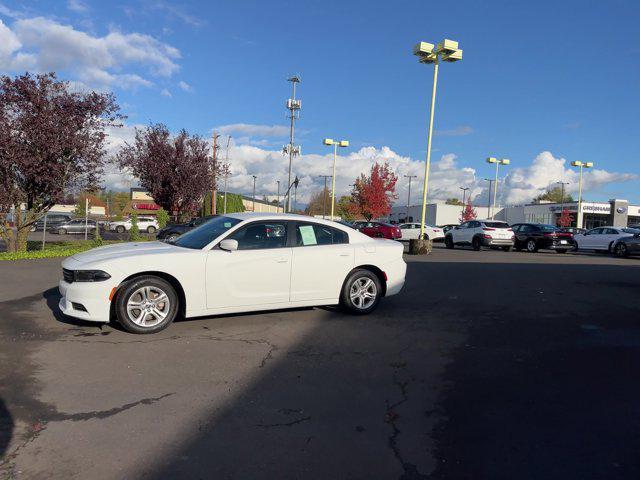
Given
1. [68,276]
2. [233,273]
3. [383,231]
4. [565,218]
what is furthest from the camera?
[565,218]

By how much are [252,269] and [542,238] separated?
69.6 feet

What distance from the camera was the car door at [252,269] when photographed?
6.41 m

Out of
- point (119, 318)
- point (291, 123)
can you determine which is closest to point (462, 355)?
point (119, 318)

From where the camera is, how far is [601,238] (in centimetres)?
2588

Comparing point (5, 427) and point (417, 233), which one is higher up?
point (417, 233)

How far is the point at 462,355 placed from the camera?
5656 mm

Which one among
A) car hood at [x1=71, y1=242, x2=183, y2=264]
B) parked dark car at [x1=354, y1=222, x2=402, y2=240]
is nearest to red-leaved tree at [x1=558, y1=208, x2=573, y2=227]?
parked dark car at [x1=354, y1=222, x2=402, y2=240]

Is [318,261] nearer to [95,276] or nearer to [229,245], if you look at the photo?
[229,245]

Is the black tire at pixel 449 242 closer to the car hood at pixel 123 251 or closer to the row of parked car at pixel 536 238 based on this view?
the row of parked car at pixel 536 238

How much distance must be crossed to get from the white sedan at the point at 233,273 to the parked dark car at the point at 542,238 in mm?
18912

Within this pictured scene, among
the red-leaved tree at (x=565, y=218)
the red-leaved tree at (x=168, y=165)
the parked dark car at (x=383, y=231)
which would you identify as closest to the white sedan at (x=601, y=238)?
the parked dark car at (x=383, y=231)

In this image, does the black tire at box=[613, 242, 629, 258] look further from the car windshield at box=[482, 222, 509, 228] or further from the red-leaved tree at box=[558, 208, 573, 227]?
the red-leaved tree at box=[558, 208, 573, 227]

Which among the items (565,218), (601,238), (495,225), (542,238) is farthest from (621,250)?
(565,218)

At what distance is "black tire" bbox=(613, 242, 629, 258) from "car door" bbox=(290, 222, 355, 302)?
799 inches
